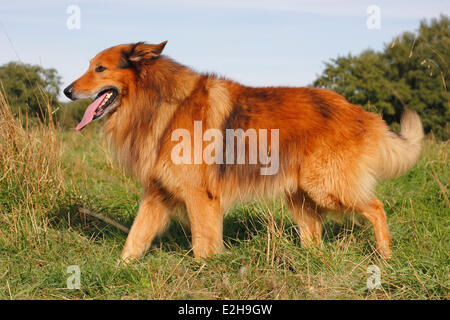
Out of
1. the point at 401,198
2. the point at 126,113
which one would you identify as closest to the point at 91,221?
the point at 126,113

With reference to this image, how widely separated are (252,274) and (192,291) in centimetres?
50

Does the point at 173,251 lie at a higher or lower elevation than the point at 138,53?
lower

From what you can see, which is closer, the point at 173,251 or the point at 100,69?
the point at 100,69

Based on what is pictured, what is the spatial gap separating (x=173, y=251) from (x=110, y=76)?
173 centimetres

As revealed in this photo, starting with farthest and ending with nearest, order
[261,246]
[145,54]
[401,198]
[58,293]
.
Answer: [401,198] < [145,54] < [261,246] < [58,293]

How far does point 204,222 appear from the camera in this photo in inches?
150

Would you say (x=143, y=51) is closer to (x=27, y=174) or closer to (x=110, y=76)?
(x=110, y=76)

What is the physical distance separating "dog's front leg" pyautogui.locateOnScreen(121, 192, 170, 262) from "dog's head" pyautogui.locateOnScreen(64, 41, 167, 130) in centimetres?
93

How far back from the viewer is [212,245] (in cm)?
387

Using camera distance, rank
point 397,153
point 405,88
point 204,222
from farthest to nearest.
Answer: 1. point 405,88
2. point 397,153
3. point 204,222

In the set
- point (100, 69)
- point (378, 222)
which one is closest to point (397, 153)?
point (378, 222)

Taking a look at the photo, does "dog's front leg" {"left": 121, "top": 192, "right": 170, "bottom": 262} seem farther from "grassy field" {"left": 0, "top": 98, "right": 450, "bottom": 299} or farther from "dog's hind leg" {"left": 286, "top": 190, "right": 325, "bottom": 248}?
"dog's hind leg" {"left": 286, "top": 190, "right": 325, "bottom": 248}

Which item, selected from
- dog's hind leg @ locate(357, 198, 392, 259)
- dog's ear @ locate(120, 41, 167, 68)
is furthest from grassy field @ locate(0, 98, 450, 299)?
dog's ear @ locate(120, 41, 167, 68)
